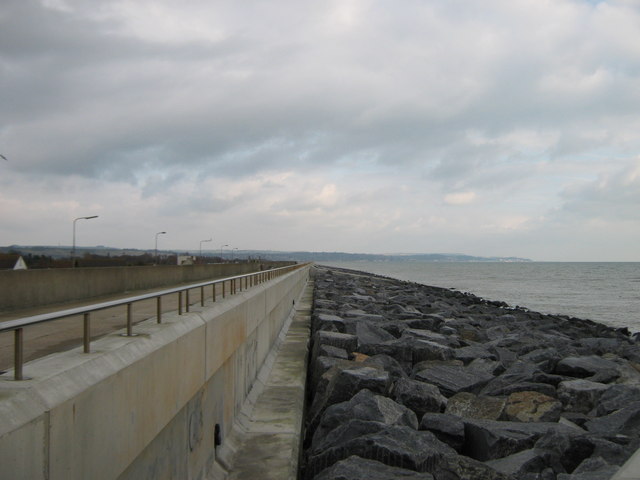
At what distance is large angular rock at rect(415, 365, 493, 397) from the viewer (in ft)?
33.9

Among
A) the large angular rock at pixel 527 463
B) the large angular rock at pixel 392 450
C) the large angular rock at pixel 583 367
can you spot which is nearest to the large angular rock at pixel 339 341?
the large angular rock at pixel 583 367

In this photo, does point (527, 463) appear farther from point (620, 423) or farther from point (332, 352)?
point (332, 352)

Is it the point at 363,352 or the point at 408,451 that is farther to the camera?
the point at 363,352

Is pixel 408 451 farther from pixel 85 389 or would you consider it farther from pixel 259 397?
pixel 85 389

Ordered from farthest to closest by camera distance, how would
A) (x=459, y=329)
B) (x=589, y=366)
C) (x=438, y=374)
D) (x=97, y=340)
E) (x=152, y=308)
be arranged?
(x=459, y=329)
(x=589, y=366)
(x=438, y=374)
(x=152, y=308)
(x=97, y=340)

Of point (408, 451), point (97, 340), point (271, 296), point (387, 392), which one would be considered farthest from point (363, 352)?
point (97, 340)

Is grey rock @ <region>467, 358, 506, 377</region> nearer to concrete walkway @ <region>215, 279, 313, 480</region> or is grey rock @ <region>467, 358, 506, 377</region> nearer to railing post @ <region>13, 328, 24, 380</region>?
concrete walkway @ <region>215, 279, 313, 480</region>

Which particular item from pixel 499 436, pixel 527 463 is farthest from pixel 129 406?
pixel 499 436

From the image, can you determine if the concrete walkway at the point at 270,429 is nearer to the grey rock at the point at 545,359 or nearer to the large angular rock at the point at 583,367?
the grey rock at the point at 545,359

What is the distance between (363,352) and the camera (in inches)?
517

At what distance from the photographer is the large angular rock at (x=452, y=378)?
10.3 metres

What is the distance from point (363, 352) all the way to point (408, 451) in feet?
22.5

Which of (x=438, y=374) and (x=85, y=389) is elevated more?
(x=85, y=389)

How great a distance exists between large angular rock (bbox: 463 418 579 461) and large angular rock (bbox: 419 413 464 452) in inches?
4.8
